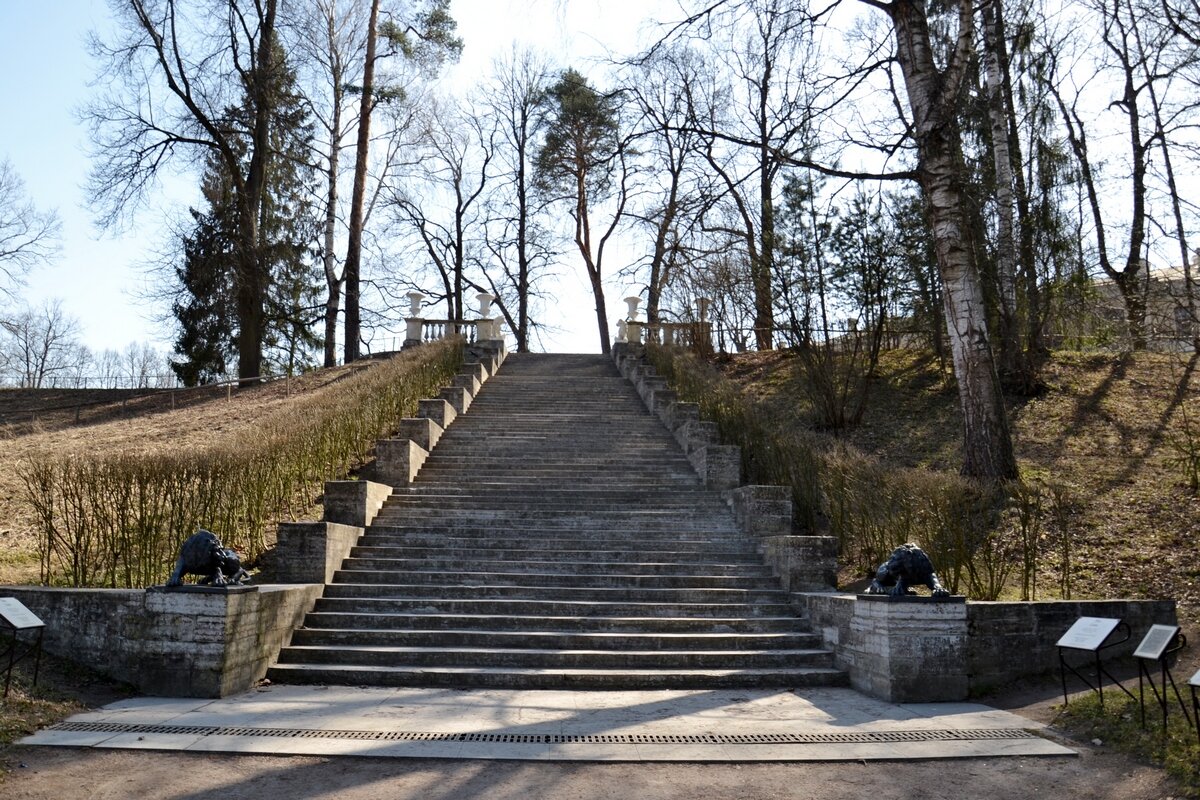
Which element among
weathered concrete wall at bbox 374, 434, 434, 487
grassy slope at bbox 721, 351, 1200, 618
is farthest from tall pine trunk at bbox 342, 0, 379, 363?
weathered concrete wall at bbox 374, 434, 434, 487

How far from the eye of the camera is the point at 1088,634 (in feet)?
19.4

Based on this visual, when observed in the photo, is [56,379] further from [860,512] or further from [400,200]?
[860,512]

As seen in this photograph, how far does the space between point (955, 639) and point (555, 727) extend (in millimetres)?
3382

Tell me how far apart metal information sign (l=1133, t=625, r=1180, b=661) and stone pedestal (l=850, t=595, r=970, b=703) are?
5.28 feet

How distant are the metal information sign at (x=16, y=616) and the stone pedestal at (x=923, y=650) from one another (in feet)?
21.3

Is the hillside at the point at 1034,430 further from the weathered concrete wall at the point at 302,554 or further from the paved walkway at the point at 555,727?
the paved walkway at the point at 555,727

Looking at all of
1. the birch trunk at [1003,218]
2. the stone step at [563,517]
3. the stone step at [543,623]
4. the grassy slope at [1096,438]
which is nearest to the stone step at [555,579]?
the stone step at [543,623]

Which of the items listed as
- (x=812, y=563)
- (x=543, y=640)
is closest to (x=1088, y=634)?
(x=812, y=563)

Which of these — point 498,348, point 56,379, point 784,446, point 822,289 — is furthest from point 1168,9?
point 56,379

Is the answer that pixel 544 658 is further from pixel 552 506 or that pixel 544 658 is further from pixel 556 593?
pixel 552 506

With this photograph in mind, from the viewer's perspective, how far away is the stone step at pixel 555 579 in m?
9.33

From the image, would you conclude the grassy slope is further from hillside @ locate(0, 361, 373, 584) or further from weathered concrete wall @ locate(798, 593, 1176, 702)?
hillside @ locate(0, 361, 373, 584)

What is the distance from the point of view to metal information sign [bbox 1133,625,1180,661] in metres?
5.15

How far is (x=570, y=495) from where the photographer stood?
39.6 feet
